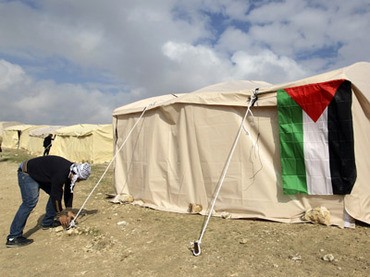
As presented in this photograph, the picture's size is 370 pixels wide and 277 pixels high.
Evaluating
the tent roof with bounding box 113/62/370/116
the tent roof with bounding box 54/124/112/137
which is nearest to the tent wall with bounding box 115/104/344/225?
the tent roof with bounding box 113/62/370/116

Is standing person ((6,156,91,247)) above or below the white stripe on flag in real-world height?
below

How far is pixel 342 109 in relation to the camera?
158 inches

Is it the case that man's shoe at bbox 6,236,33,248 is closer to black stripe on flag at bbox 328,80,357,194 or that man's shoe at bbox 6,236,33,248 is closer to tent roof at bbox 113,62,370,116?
tent roof at bbox 113,62,370,116

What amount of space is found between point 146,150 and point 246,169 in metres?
2.40

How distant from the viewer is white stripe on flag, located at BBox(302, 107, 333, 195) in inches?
163

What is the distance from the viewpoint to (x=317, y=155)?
4.20 m

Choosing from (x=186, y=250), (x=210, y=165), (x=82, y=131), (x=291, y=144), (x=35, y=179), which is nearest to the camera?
(x=186, y=250)

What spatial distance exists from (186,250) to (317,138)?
101 inches

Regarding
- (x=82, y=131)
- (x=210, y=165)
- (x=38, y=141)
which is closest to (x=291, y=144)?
(x=210, y=165)

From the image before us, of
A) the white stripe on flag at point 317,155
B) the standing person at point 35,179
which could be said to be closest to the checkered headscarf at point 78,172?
the standing person at point 35,179

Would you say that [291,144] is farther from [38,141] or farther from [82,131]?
[38,141]

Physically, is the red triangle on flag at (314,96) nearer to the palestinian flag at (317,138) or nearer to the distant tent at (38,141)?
the palestinian flag at (317,138)

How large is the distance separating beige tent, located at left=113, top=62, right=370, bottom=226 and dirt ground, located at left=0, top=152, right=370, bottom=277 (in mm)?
335

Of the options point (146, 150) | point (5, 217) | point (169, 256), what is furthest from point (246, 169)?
point (5, 217)
